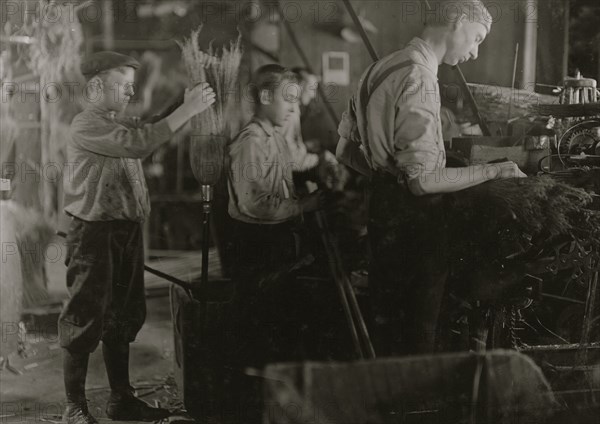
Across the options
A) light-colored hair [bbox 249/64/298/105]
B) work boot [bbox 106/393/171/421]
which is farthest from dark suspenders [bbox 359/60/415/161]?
work boot [bbox 106/393/171/421]

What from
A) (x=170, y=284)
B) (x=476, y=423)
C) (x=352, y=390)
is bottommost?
(x=476, y=423)

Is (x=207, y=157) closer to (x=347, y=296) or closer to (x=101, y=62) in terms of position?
(x=101, y=62)

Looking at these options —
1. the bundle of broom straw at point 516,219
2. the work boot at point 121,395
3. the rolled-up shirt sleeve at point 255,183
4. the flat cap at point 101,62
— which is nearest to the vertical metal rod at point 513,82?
the bundle of broom straw at point 516,219

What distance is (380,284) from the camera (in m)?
3.74

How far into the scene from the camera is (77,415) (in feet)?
12.2

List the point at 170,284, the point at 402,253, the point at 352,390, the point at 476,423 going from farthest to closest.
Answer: the point at 170,284 → the point at 402,253 → the point at 476,423 → the point at 352,390

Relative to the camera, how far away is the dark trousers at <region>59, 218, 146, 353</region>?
3.69m

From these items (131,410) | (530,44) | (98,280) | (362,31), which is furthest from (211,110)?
(530,44)

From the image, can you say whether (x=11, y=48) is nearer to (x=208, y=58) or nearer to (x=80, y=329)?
(x=208, y=58)

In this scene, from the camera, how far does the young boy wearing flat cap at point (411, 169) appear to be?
347cm

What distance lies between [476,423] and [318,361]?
861 millimetres

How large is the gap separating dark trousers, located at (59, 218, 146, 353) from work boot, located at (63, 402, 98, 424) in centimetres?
29

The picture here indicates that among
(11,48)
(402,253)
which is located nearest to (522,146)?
(402,253)

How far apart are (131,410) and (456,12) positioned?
101 inches
